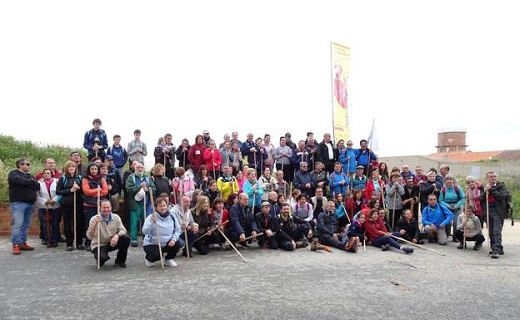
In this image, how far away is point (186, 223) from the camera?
29.1 ft

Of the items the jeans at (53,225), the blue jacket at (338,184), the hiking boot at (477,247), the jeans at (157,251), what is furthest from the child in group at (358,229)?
the jeans at (53,225)

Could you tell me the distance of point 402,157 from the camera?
160 feet

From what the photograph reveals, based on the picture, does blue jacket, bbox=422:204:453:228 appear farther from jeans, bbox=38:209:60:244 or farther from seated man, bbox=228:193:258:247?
jeans, bbox=38:209:60:244

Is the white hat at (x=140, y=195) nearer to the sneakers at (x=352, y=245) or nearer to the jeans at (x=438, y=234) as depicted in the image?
Result: the sneakers at (x=352, y=245)

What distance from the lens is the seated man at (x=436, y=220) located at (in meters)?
10.8

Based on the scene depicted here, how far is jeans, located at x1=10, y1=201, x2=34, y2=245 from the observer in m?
8.83

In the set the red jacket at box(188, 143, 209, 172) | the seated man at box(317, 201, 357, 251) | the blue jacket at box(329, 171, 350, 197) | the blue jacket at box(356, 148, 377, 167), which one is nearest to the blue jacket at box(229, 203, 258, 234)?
the seated man at box(317, 201, 357, 251)

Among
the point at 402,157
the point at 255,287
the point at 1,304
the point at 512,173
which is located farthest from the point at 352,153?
the point at 402,157

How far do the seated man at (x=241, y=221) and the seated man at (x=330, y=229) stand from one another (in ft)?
5.75

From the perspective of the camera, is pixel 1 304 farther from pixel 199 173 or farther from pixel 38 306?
pixel 199 173

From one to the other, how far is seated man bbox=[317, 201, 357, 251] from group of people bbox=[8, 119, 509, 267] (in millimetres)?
26

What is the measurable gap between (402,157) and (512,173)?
46.1 feet

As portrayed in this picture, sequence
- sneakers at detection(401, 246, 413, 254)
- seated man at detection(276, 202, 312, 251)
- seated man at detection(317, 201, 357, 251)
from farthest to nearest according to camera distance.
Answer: seated man at detection(317, 201, 357, 251)
seated man at detection(276, 202, 312, 251)
sneakers at detection(401, 246, 413, 254)

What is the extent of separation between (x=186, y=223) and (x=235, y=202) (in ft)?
5.27
